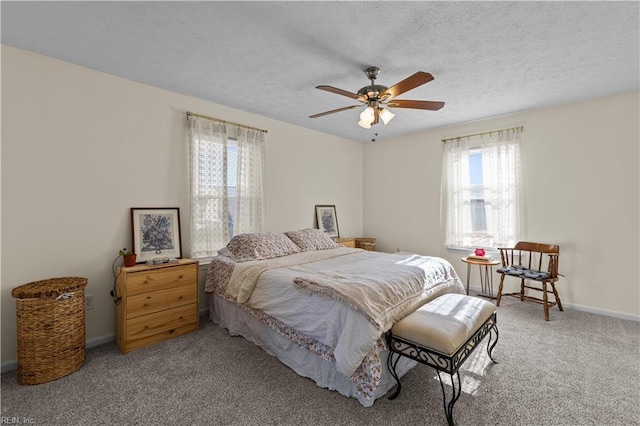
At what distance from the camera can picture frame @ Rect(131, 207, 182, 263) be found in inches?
115

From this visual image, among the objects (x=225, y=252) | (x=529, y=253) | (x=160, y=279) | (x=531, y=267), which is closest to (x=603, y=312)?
(x=531, y=267)

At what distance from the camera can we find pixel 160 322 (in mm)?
2717

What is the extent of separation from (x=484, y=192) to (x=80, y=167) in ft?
16.1

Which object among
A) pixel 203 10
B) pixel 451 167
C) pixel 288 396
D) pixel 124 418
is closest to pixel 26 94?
pixel 203 10

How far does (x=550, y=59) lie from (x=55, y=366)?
471cm

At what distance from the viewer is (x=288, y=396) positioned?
1970 mm

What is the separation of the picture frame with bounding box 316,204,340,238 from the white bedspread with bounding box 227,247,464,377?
4.67 ft

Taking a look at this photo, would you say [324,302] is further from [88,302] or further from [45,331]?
[88,302]

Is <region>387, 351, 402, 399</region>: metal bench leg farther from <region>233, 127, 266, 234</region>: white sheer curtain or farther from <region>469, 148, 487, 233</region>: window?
<region>469, 148, 487, 233</region>: window

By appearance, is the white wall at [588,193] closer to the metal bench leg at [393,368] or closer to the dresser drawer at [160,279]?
the metal bench leg at [393,368]

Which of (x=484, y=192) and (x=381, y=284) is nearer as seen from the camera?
(x=381, y=284)

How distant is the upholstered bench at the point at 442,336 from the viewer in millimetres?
1725

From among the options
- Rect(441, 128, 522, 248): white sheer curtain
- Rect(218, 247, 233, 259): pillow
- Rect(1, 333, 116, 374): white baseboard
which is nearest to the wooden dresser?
Rect(1, 333, 116, 374): white baseboard

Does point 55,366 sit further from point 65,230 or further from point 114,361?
point 65,230
